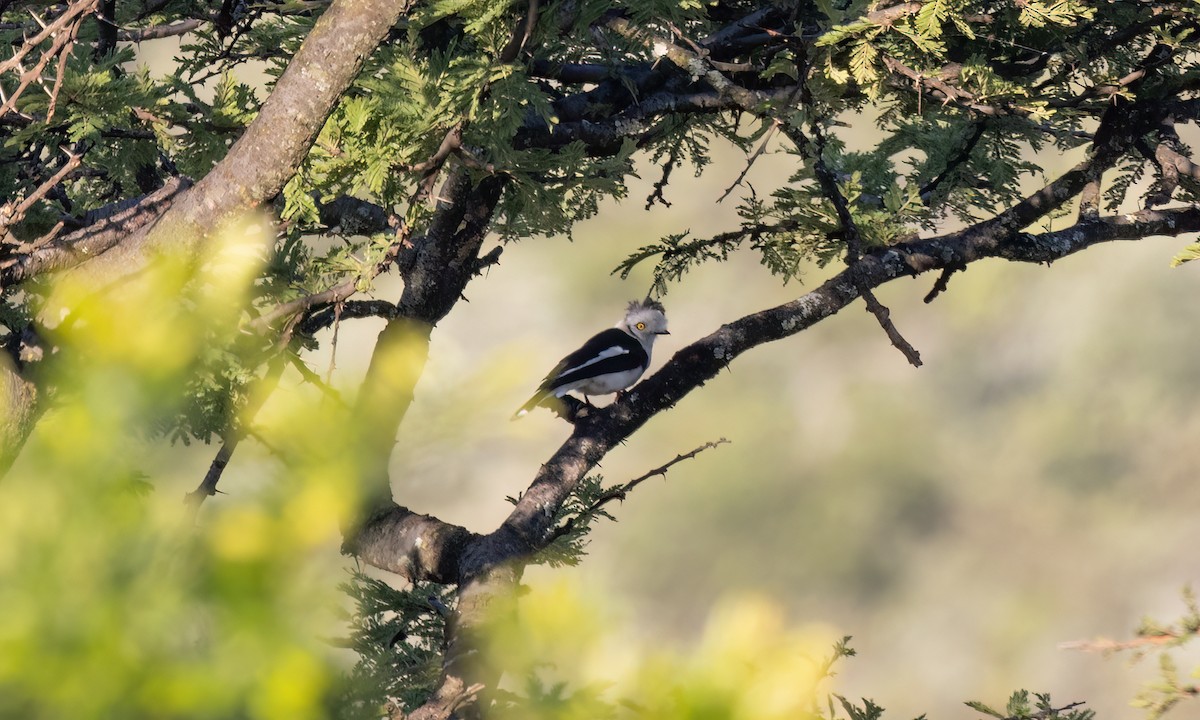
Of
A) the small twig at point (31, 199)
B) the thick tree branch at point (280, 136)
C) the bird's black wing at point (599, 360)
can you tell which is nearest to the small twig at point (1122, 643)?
the thick tree branch at point (280, 136)

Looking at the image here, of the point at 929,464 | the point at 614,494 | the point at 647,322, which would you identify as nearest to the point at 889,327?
the point at 614,494

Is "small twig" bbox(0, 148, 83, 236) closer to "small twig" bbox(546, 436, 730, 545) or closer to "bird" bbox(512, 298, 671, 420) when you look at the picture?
"small twig" bbox(546, 436, 730, 545)

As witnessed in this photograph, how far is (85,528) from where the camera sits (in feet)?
4.22

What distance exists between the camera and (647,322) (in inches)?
341

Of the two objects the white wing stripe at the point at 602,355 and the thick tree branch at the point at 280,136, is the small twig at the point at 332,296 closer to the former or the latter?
the thick tree branch at the point at 280,136

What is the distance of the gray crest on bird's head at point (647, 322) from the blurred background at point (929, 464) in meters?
11.7

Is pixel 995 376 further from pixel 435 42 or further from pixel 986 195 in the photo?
pixel 435 42

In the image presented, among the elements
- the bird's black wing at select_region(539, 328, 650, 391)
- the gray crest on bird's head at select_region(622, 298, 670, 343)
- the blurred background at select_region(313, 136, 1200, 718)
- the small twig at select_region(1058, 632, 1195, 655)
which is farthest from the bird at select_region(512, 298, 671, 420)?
the blurred background at select_region(313, 136, 1200, 718)

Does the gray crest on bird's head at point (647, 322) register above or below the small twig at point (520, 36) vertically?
above

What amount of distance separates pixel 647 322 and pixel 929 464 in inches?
850

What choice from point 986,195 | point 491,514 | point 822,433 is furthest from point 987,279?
point 986,195

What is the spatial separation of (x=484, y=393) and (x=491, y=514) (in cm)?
2657

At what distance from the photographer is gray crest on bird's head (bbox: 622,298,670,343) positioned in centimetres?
866

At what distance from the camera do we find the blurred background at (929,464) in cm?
2311
